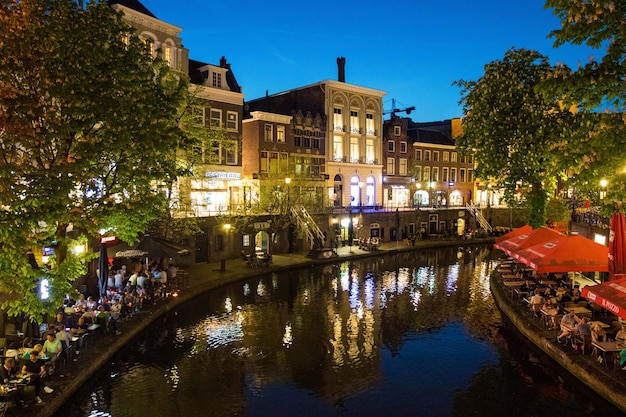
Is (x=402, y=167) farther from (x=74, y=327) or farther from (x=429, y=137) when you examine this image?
(x=74, y=327)

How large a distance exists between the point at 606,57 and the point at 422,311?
16.0 meters

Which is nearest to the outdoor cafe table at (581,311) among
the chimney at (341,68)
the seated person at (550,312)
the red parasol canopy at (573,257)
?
the seated person at (550,312)

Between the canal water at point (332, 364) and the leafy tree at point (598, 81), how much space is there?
708 centimetres

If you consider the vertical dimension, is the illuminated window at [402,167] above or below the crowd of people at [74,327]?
above

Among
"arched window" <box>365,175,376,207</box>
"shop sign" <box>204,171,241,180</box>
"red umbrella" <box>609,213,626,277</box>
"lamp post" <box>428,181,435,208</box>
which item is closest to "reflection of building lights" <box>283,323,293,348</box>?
"red umbrella" <box>609,213,626,277</box>

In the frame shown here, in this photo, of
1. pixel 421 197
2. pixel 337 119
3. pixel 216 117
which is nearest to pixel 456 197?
pixel 421 197

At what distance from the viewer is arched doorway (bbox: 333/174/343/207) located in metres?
61.2

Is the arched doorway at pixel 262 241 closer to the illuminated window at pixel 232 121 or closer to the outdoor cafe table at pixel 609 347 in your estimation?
the illuminated window at pixel 232 121

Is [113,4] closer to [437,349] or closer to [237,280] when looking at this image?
[237,280]

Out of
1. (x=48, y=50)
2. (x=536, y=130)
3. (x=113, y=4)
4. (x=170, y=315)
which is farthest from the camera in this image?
(x=113, y=4)

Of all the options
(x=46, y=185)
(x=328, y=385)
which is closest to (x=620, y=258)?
(x=328, y=385)

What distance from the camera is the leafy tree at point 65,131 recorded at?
13633 mm

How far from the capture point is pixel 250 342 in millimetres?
20375

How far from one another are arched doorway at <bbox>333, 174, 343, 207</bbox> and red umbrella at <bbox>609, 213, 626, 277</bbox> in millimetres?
42327
